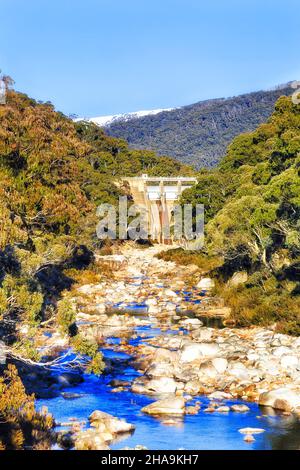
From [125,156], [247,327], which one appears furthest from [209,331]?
[125,156]

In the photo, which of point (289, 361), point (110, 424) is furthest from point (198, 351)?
point (110, 424)

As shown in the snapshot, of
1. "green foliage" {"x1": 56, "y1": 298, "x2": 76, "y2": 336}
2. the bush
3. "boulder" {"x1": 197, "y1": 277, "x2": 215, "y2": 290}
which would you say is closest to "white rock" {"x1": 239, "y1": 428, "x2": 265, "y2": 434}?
the bush

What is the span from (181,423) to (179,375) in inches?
168

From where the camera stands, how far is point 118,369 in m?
20.9

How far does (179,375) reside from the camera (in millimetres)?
19609

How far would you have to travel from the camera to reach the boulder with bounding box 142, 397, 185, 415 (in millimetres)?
16172

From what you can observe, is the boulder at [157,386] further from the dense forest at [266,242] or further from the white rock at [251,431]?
the dense forest at [266,242]

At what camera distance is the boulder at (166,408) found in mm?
16172

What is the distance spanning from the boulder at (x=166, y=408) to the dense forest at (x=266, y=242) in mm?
9514

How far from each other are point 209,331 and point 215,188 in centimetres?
3141

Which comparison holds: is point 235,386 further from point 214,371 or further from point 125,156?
point 125,156

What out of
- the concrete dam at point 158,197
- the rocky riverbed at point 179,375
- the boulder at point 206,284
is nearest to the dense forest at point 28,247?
the rocky riverbed at point 179,375

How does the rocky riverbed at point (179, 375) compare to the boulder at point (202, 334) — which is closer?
the rocky riverbed at point (179, 375)

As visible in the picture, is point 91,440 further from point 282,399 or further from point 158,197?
point 158,197
